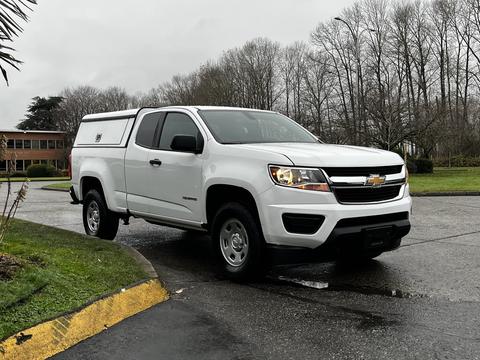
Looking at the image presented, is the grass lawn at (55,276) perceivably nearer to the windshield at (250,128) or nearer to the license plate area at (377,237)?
the windshield at (250,128)

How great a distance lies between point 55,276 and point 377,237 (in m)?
3.28

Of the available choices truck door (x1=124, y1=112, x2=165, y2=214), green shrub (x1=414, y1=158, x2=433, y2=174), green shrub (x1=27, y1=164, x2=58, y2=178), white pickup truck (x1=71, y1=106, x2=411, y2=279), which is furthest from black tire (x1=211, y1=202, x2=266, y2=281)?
green shrub (x1=27, y1=164, x2=58, y2=178)

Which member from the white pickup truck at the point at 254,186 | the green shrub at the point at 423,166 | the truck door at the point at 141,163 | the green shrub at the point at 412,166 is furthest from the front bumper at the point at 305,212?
the green shrub at the point at 423,166

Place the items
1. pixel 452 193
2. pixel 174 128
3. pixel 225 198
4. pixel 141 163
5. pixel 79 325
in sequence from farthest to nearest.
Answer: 1. pixel 452 193
2. pixel 141 163
3. pixel 174 128
4. pixel 225 198
5. pixel 79 325

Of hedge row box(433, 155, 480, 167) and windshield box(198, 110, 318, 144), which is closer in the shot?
windshield box(198, 110, 318, 144)

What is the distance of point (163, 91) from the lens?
6506cm

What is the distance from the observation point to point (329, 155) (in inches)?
210

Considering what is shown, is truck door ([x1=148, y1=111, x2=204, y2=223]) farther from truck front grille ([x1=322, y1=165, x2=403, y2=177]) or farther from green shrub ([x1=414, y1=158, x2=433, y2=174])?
green shrub ([x1=414, y1=158, x2=433, y2=174])

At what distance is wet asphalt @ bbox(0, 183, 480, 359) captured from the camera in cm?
380

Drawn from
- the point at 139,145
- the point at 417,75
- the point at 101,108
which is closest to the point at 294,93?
the point at 417,75

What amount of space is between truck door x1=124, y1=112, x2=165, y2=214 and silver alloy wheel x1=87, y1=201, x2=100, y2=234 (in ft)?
3.67

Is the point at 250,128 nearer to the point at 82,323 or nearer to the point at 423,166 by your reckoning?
the point at 82,323

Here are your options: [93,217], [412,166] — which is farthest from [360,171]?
[412,166]

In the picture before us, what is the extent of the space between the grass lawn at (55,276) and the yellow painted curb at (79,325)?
0.33 ft
